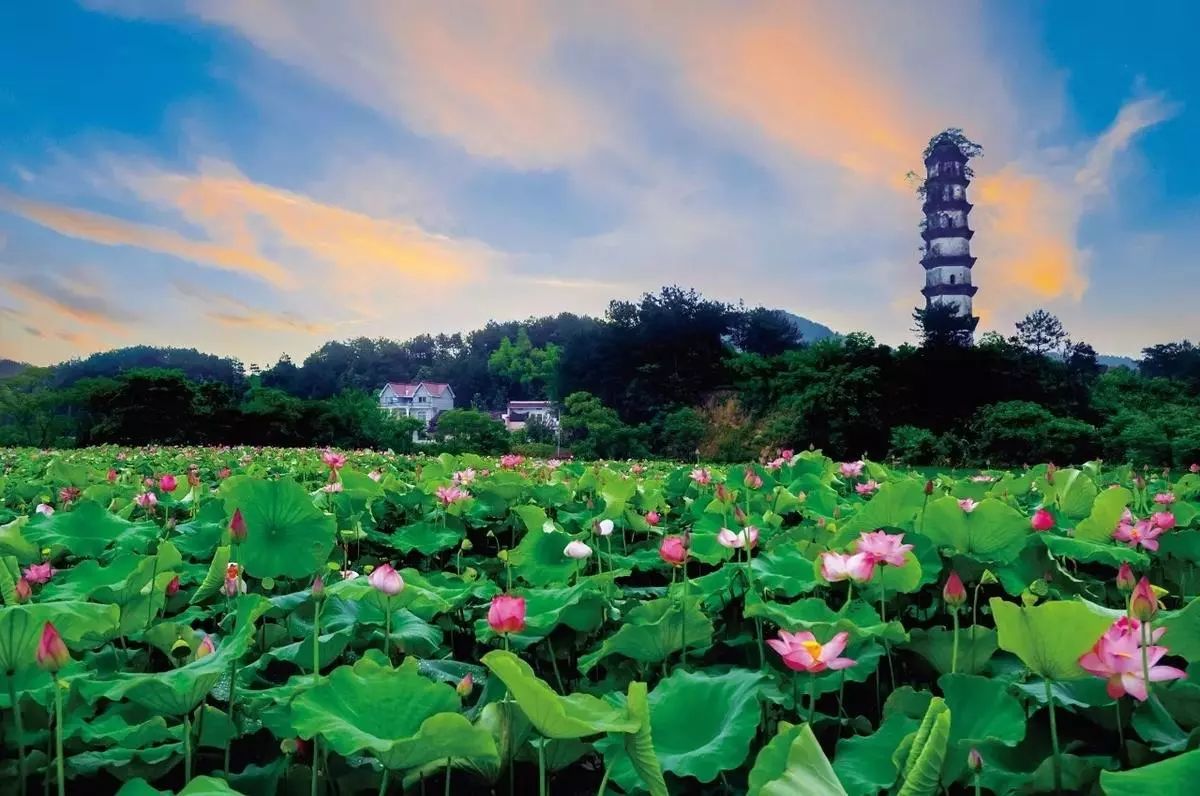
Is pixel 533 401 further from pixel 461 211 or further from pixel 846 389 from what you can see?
pixel 846 389

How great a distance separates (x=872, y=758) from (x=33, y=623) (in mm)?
860

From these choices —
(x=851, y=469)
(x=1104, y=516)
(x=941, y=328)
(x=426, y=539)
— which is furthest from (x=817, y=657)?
(x=941, y=328)

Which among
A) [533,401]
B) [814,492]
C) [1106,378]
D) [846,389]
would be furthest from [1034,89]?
[814,492]

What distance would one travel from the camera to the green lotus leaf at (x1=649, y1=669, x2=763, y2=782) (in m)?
0.78

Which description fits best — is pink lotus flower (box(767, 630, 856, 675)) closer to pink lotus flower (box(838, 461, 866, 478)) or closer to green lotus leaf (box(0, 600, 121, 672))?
green lotus leaf (box(0, 600, 121, 672))

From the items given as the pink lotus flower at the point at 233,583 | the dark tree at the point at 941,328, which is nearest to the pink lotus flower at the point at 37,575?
the pink lotus flower at the point at 233,583

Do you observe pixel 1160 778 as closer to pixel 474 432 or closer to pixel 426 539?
pixel 426 539

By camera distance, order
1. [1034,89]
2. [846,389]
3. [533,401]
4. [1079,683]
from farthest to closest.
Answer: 1. [533,401]
2. [1034,89]
3. [846,389]
4. [1079,683]

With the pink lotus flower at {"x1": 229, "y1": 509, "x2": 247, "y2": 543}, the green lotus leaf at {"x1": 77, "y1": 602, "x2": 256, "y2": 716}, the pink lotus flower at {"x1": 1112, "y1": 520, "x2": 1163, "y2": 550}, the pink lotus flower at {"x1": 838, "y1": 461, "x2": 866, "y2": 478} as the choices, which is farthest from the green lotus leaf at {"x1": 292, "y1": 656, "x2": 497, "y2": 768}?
the pink lotus flower at {"x1": 838, "y1": 461, "x2": 866, "y2": 478}

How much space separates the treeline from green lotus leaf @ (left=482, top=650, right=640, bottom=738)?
18.3 metres

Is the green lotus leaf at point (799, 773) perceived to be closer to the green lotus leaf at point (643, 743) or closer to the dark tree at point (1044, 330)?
the green lotus leaf at point (643, 743)

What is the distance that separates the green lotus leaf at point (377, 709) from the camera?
2.27ft

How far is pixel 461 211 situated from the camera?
38.7 meters

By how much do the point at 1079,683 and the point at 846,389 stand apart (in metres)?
21.6
